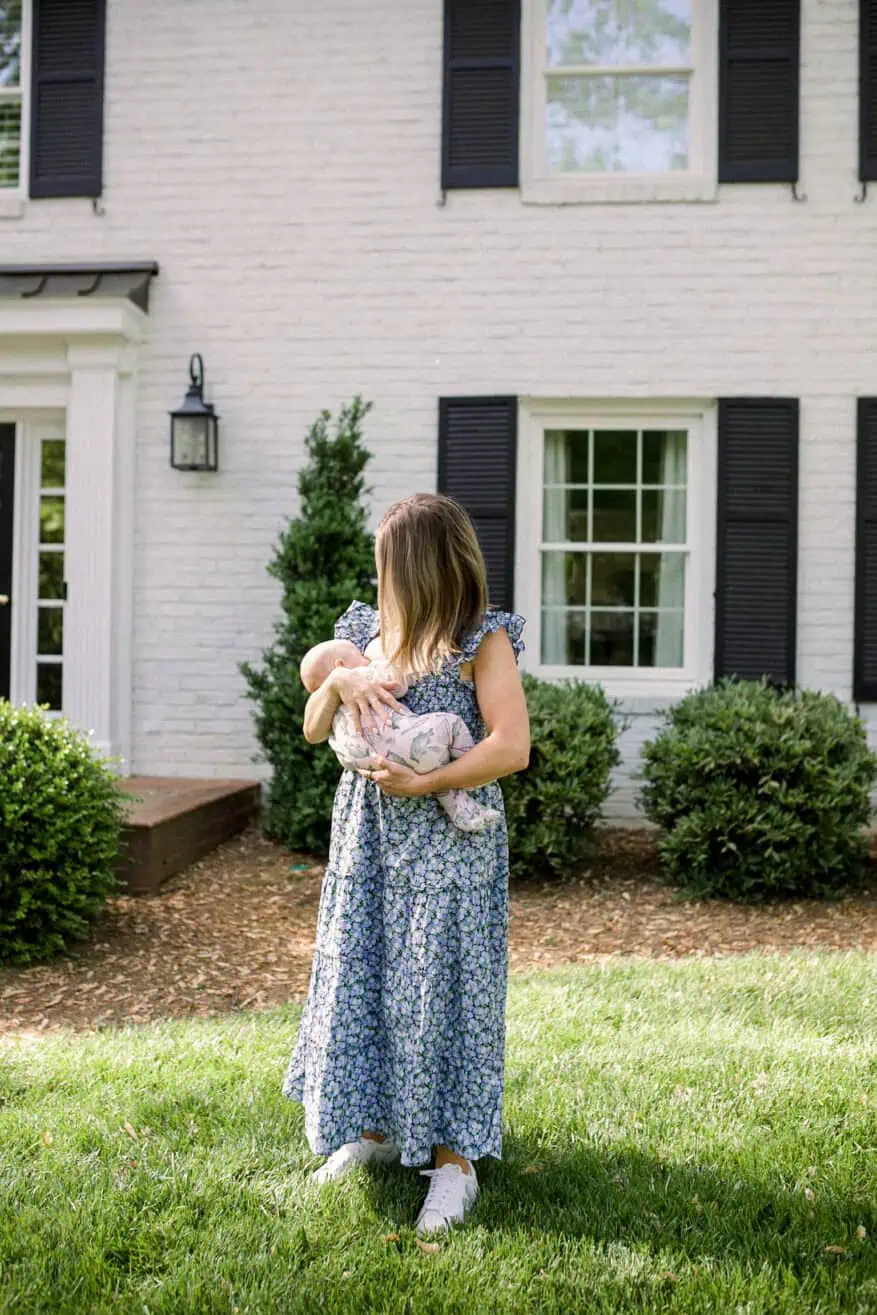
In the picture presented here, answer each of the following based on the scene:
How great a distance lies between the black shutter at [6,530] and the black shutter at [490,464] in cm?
280

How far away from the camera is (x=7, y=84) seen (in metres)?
7.88

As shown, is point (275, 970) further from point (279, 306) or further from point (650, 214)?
point (650, 214)

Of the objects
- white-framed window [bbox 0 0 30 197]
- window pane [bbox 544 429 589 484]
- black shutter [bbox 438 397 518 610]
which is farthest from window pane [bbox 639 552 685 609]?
white-framed window [bbox 0 0 30 197]

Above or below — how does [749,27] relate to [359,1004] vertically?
above

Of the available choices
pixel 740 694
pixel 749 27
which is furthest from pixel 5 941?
pixel 749 27

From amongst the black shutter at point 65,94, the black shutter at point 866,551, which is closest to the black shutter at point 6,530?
the black shutter at point 65,94

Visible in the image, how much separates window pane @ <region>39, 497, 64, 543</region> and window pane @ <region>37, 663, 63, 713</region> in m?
0.83

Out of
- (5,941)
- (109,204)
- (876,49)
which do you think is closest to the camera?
(5,941)

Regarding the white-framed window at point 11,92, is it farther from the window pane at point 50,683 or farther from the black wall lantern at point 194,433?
the window pane at point 50,683

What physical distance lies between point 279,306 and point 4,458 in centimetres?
204

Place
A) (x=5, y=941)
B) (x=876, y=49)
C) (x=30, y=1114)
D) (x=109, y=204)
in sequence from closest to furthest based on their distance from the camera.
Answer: (x=30, y=1114) → (x=5, y=941) → (x=876, y=49) → (x=109, y=204)

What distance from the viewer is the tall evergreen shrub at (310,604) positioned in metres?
6.71

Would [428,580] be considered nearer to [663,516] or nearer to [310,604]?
[310,604]

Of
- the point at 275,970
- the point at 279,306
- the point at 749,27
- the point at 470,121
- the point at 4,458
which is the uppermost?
the point at 749,27
